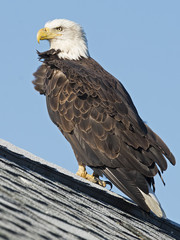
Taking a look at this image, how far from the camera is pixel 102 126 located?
19.4 ft

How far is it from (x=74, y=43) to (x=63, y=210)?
186 inches

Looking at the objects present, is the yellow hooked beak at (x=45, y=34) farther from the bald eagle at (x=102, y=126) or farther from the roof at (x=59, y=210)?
the roof at (x=59, y=210)

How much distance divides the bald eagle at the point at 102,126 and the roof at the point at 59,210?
0.40 metres

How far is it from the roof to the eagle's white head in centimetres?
279

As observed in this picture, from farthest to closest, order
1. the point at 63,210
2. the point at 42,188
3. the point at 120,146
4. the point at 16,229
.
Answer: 1. the point at 120,146
2. the point at 42,188
3. the point at 63,210
4. the point at 16,229

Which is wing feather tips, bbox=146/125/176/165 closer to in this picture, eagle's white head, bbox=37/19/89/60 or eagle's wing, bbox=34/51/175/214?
eagle's wing, bbox=34/51/175/214

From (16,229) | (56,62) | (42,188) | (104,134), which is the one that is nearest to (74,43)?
(56,62)

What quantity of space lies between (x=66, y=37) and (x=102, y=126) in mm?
2223

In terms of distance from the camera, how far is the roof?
8.13 ft

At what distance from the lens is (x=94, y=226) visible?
3.25 meters

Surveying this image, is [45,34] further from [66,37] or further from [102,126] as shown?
[102,126]

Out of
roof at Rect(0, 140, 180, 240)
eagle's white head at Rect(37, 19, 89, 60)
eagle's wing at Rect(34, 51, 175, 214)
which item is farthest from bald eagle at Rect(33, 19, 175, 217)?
roof at Rect(0, 140, 180, 240)

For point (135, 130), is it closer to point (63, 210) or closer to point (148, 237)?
point (148, 237)

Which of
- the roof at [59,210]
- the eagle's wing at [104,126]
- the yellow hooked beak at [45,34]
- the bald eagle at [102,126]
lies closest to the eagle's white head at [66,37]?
the yellow hooked beak at [45,34]
